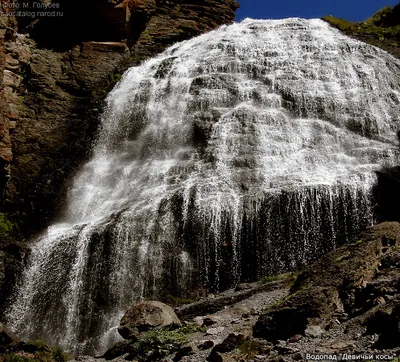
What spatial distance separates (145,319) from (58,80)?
63.0 feet

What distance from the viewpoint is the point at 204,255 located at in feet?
50.1

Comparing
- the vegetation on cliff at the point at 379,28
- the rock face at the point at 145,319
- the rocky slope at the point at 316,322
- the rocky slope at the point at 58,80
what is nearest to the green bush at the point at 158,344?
the rocky slope at the point at 316,322

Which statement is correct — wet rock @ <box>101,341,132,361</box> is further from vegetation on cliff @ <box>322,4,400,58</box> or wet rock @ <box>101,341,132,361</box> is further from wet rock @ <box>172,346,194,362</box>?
vegetation on cliff @ <box>322,4,400,58</box>

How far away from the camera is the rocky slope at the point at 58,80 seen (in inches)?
825

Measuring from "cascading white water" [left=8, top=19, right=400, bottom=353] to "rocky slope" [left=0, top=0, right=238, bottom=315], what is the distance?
1.36 metres

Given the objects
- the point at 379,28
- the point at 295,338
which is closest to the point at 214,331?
the point at 295,338

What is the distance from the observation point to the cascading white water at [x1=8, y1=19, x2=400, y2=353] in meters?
15.0

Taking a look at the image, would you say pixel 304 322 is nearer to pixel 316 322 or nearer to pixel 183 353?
pixel 316 322

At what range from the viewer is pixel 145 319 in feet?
37.0

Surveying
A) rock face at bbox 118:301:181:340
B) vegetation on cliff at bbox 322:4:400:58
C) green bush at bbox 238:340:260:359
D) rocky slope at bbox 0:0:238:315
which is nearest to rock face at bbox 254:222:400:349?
green bush at bbox 238:340:260:359

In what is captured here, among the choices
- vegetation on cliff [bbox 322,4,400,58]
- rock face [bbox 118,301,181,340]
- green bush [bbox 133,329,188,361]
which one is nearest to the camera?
green bush [bbox 133,329,188,361]

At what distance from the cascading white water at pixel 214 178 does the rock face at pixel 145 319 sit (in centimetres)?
243

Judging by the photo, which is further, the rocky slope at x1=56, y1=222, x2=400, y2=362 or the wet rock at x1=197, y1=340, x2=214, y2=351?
the wet rock at x1=197, y1=340, x2=214, y2=351

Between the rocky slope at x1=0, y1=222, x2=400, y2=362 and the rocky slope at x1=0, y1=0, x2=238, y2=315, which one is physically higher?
the rocky slope at x1=0, y1=0, x2=238, y2=315
